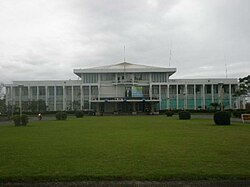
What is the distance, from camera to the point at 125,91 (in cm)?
9919

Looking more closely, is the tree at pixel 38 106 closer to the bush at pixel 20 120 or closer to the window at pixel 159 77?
the window at pixel 159 77

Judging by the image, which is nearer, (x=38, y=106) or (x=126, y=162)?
(x=126, y=162)

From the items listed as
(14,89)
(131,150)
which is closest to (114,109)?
(14,89)

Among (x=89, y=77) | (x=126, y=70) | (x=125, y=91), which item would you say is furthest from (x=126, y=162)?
(x=89, y=77)

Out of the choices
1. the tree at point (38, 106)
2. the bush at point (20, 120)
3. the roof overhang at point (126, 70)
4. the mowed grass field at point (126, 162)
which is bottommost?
the mowed grass field at point (126, 162)

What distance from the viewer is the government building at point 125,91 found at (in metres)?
97.5

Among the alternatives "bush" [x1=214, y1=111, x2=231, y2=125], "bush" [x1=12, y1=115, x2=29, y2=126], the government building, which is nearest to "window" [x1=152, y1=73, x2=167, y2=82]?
the government building

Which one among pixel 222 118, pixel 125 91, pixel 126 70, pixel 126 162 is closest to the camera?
pixel 126 162

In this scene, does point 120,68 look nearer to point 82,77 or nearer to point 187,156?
point 82,77

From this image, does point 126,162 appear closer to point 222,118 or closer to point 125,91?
point 222,118

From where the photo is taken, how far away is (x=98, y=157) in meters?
11.6

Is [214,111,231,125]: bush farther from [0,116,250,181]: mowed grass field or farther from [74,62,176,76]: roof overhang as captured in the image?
[74,62,176,76]: roof overhang

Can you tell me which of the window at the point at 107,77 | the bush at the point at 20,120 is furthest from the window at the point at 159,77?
the bush at the point at 20,120

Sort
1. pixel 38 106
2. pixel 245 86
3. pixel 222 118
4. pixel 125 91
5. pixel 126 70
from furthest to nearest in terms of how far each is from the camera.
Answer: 1. pixel 126 70
2. pixel 125 91
3. pixel 38 106
4. pixel 245 86
5. pixel 222 118
